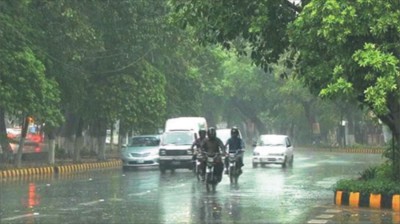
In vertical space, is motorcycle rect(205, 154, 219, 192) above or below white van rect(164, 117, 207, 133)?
below

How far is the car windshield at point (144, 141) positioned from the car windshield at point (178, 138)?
11.6ft

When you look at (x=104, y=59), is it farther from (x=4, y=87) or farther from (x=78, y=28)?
(x=4, y=87)

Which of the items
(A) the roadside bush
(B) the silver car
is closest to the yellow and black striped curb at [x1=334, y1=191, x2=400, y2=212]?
(A) the roadside bush

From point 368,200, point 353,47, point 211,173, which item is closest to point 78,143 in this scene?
point 211,173

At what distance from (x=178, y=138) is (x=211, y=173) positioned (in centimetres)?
1004

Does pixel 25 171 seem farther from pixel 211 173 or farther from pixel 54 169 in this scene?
pixel 211 173

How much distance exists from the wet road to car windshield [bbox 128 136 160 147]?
32.1 feet

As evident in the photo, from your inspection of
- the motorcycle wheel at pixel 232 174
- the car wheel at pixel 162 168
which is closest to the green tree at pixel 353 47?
the motorcycle wheel at pixel 232 174

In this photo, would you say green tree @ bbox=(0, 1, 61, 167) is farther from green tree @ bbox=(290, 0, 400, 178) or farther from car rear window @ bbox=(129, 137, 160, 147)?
green tree @ bbox=(290, 0, 400, 178)

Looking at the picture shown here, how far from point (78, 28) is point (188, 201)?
41.9 ft

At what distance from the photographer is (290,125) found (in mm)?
74062

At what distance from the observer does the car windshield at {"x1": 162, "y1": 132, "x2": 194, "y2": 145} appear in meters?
28.0

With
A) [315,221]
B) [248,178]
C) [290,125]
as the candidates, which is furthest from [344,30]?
[290,125]

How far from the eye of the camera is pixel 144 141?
3195cm
